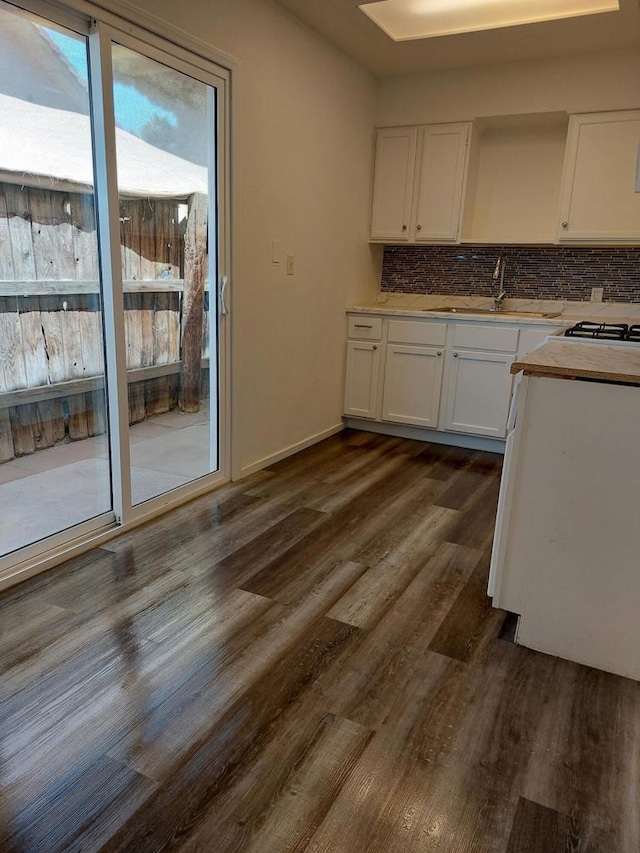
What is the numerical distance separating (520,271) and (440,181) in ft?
2.80

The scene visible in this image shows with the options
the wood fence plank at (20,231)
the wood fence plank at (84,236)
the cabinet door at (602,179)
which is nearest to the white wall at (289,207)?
the wood fence plank at (84,236)

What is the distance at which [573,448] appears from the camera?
1752 millimetres

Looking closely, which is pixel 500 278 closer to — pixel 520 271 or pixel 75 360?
pixel 520 271

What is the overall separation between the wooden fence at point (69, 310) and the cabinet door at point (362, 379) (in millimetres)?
1793

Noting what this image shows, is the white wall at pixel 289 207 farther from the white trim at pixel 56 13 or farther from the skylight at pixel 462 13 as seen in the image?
the skylight at pixel 462 13

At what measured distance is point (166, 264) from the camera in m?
2.65

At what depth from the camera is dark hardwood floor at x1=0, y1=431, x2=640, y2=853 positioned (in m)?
1.26

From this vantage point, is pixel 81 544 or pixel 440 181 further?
pixel 440 181

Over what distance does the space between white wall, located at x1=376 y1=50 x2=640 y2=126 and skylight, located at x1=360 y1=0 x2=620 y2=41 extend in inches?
21.2

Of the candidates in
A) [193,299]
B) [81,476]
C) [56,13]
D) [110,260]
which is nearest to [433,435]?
[193,299]

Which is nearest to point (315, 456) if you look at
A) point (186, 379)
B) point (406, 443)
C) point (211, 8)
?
point (406, 443)

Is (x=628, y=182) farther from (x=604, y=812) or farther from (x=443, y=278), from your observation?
(x=604, y=812)

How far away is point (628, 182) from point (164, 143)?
9.01ft

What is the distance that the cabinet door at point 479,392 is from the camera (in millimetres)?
3799
